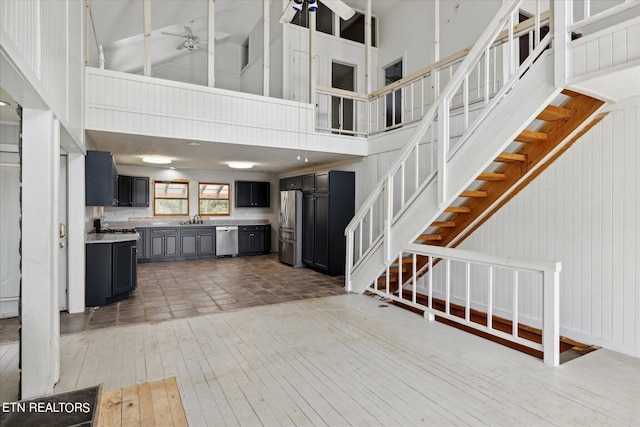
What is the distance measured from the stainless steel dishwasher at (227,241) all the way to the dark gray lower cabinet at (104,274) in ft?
13.7

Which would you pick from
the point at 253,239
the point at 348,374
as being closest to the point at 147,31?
the point at 348,374

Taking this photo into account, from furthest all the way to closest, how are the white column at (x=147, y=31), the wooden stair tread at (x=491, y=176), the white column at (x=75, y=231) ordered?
the white column at (x=147, y=31), the white column at (x=75, y=231), the wooden stair tread at (x=491, y=176)

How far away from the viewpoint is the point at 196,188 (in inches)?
375

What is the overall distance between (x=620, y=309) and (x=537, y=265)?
1.18m

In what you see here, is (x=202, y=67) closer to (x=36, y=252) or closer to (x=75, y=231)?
(x=75, y=231)

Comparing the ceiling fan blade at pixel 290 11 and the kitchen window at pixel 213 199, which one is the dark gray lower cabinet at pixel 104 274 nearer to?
the ceiling fan blade at pixel 290 11

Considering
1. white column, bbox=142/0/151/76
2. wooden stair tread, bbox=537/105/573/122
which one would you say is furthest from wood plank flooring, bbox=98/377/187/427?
white column, bbox=142/0/151/76

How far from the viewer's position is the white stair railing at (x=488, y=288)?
288 cm

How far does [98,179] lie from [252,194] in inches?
214

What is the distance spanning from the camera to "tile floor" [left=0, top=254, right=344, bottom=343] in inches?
163

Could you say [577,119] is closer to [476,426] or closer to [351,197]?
[476,426]

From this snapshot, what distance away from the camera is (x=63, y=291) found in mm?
4434

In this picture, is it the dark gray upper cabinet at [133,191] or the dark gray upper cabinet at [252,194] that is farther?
the dark gray upper cabinet at [252,194]

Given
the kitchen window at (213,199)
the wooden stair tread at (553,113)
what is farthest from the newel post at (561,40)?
the kitchen window at (213,199)
